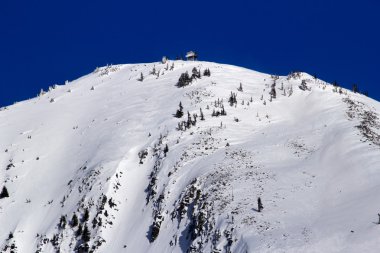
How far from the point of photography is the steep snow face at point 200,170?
30578 millimetres

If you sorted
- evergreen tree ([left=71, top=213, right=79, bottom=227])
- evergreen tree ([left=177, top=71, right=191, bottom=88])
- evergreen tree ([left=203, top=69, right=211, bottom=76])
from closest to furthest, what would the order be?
evergreen tree ([left=71, top=213, right=79, bottom=227])
evergreen tree ([left=177, top=71, right=191, bottom=88])
evergreen tree ([left=203, top=69, right=211, bottom=76])

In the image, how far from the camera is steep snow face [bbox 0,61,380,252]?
1204 inches

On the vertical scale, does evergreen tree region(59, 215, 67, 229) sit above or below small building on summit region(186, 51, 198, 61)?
below

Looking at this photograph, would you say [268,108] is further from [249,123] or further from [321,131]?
[321,131]

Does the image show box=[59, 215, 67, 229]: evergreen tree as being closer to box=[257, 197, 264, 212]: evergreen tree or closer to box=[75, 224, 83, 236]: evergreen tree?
box=[75, 224, 83, 236]: evergreen tree

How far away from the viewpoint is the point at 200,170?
41.2 metres

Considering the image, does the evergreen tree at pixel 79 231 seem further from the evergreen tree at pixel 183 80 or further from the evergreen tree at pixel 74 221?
the evergreen tree at pixel 183 80

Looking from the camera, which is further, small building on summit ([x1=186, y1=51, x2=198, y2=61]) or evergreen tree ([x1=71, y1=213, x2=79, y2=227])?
small building on summit ([x1=186, y1=51, x2=198, y2=61])

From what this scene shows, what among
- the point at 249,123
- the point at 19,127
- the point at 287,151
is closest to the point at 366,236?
the point at 287,151

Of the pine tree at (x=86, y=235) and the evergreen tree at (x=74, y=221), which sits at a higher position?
the evergreen tree at (x=74, y=221)

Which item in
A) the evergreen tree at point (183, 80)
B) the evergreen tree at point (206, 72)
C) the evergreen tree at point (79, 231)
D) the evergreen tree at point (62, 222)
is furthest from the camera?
the evergreen tree at point (206, 72)

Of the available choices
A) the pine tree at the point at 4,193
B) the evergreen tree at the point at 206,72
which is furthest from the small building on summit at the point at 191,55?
the pine tree at the point at 4,193

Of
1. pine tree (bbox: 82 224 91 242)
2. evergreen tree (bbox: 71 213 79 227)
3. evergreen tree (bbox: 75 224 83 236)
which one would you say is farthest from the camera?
evergreen tree (bbox: 71 213 79 227)

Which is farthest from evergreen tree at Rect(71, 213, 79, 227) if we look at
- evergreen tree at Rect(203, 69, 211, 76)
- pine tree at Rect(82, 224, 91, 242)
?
evergreen tree at Rect(203, 69, 211, 76)
